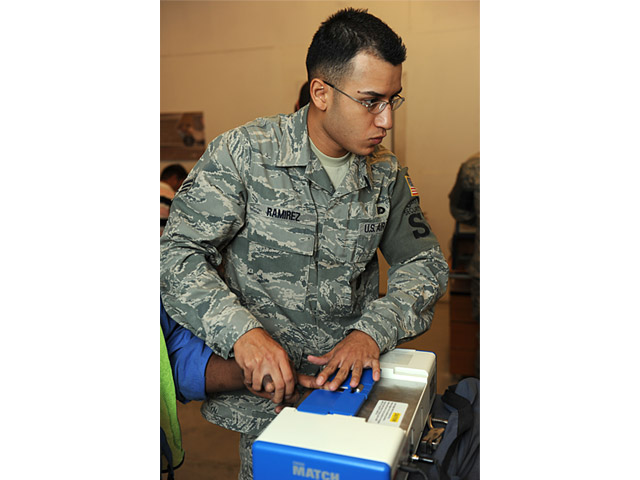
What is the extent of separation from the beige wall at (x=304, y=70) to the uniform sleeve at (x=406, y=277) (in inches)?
117

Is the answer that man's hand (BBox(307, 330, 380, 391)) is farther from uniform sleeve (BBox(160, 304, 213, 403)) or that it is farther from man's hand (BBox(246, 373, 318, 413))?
uniform sleeve (BBox(160, 304, 213, 403))

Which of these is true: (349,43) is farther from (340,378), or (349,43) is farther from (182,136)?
(182,136)

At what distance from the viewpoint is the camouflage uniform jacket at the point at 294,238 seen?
1.31m

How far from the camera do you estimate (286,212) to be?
141cm

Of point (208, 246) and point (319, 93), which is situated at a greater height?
point (319, 93)

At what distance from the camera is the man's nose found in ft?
4.55

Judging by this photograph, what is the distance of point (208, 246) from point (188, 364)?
0.30 meters

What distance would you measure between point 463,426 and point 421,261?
1.94 feet

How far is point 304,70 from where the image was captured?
15.0ft

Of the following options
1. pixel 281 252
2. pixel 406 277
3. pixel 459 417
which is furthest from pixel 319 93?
pixel 459 417

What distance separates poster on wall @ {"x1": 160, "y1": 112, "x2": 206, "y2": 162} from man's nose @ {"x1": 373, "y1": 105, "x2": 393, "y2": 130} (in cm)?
381

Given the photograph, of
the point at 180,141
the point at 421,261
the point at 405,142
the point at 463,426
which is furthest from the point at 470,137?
the point at 463,426

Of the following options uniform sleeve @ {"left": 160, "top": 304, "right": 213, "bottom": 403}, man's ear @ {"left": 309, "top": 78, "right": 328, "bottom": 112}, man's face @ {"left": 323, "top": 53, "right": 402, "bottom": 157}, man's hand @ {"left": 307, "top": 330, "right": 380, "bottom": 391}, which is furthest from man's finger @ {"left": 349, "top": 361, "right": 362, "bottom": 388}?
man's ear @ {"left": 309, "top": 78, "right": 328, "bottom": 112}
